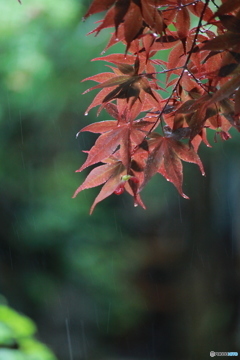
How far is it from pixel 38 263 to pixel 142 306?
1.01m

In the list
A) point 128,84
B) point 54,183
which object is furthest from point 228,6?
point 54,183

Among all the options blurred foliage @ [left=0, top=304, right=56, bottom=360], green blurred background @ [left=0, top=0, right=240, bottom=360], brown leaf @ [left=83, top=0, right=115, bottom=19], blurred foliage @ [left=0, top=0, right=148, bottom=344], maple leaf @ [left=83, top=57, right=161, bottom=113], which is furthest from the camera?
green blurred background @ [left=0, top=0, right=240, bottom=360]

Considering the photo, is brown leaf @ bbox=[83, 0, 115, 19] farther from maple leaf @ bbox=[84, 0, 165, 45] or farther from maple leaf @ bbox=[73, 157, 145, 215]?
maple leaf @ bbox=[73, 157, 145, 215]

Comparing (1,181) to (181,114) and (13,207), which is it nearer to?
(13,207)

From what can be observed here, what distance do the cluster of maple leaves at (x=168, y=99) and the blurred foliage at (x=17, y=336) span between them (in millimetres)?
466

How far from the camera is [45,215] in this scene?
3441mm

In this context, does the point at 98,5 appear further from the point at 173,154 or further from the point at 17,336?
the point at 17,336

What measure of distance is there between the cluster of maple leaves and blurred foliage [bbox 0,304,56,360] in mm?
466

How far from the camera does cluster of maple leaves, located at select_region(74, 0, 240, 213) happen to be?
0.61 metres

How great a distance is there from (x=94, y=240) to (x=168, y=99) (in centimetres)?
294

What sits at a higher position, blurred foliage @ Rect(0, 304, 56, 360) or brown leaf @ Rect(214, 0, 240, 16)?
brown leaf @ Rect(214, 0, 240, 16)

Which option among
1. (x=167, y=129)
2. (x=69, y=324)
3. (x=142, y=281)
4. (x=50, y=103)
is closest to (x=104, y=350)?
(x=69, y=324)

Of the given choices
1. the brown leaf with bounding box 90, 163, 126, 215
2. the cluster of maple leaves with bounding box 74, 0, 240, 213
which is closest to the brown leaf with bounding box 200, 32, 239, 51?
the cluster of maple leaves with bounding box 74, 0, 240, 213

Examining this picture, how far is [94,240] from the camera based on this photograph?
142 inches
